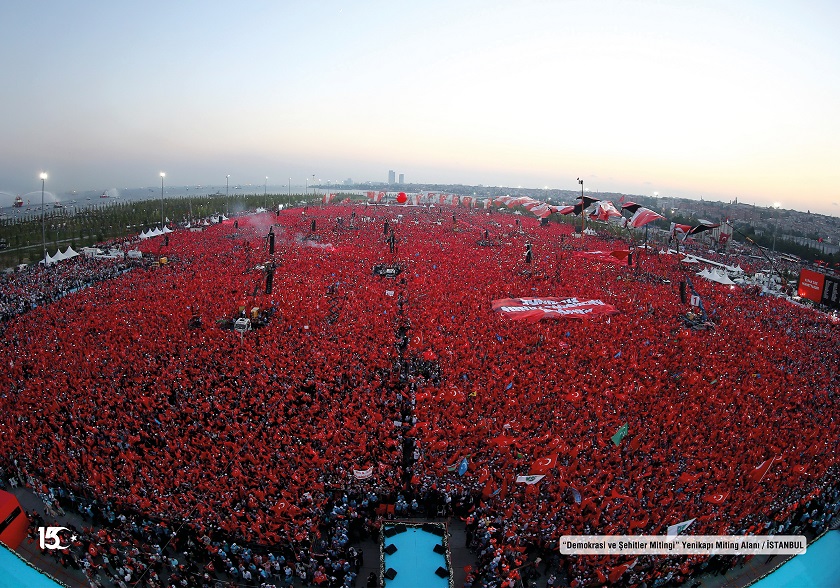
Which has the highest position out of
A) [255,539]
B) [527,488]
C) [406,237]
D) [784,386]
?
[406,237]

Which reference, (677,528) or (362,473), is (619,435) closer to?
(677,528)

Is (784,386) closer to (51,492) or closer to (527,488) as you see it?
(527,488)

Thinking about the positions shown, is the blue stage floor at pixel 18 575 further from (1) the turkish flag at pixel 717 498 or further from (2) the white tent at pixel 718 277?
(2) the white tent at pixel 718 277

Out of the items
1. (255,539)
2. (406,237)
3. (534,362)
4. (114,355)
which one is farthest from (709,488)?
(406,237)

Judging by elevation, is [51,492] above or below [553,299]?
below

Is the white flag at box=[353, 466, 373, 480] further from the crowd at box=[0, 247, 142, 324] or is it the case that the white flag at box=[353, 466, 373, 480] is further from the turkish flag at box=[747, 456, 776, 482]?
the crowd at box=[0, 247, 142, 324]
